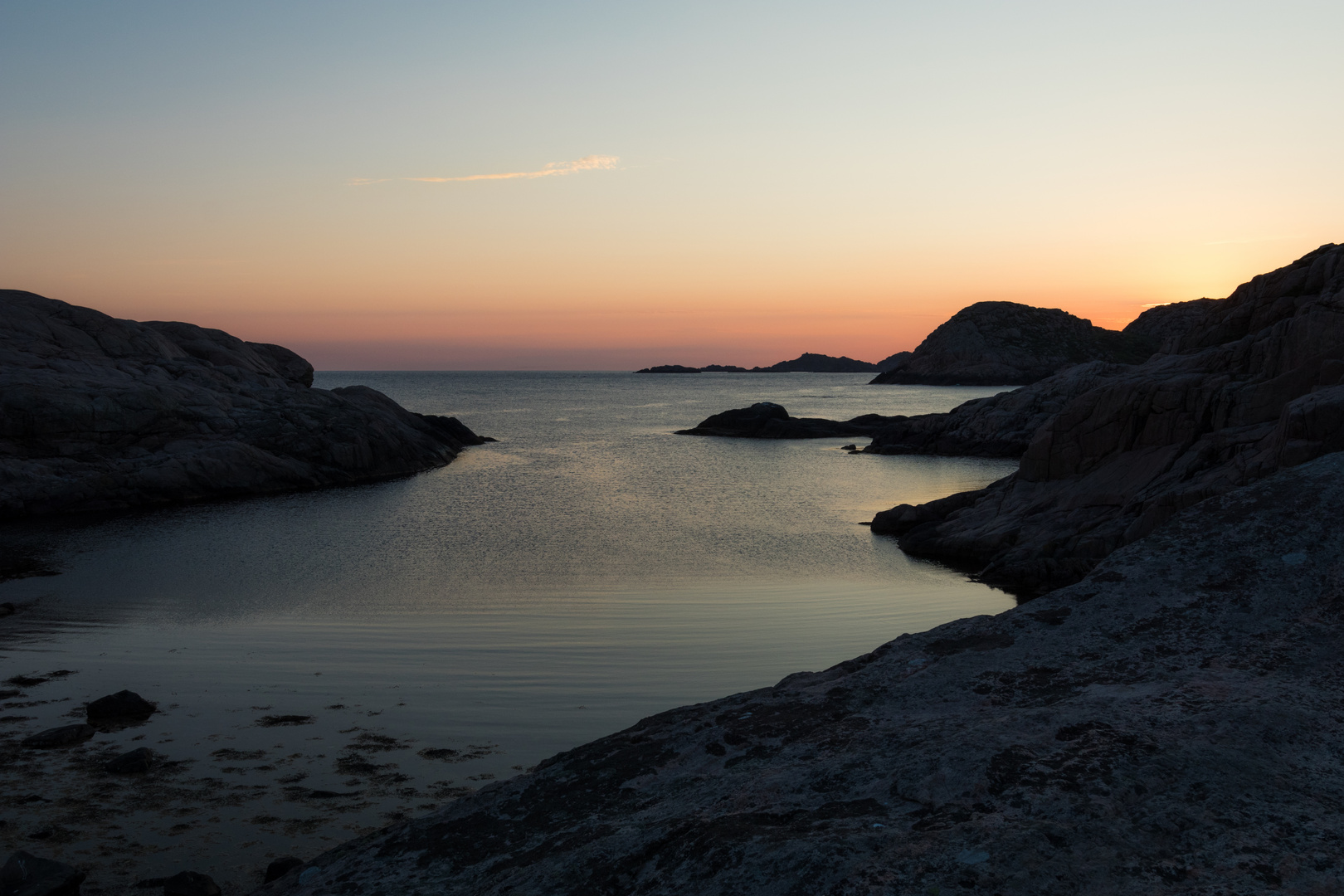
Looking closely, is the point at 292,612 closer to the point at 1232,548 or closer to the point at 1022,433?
the point at 1232,548

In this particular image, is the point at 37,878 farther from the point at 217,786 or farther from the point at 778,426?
the point at 778,426

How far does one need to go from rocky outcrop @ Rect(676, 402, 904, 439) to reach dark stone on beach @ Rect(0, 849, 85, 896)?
212 ft

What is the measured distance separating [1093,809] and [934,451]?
5459cm

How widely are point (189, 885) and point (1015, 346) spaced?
600 feet

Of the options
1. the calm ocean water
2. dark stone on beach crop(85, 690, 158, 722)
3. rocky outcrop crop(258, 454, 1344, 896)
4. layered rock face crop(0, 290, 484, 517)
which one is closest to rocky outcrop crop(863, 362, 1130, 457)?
the calm ocean water

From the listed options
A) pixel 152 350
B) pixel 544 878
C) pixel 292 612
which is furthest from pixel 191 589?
pixel 152 350

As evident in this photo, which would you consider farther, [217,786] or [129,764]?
[129,764]

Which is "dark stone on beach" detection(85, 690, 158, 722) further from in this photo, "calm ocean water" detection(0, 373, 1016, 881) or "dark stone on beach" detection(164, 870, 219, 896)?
"dark stone on beach" detection(164, 870, 219, 896)

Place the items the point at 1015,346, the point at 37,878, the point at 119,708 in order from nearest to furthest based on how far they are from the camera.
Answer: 1. the point at 37,878
2. the point at 119,708
3. the point at 1015,346

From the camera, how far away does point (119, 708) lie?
1081cm

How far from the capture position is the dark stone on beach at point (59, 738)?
32.0 feet

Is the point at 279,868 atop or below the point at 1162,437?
below

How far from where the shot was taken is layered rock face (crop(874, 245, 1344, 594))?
16.8 meters

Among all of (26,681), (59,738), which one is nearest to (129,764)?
(59,738)
